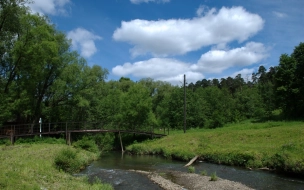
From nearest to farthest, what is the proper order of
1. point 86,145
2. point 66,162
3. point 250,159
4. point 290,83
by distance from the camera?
point 66,162 → point 250,159 → point 86,145 → point 290,83

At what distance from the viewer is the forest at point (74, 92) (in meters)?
29.7

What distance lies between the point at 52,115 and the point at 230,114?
36.9 metres

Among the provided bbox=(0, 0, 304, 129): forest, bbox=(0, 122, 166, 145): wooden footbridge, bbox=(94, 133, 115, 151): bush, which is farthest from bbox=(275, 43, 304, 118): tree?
bbox=(94, 133, 115, 151): bush

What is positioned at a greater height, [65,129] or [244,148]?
[65,129]

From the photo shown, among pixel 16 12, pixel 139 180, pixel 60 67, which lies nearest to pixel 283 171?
pixel 139 180

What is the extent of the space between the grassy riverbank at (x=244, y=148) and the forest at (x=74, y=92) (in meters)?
9.10

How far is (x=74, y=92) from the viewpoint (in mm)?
39062

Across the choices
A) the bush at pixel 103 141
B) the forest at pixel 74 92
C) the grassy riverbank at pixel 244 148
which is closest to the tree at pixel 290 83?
the forest at pixel 74 92

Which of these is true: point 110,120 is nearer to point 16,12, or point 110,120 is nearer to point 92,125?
point 92,125

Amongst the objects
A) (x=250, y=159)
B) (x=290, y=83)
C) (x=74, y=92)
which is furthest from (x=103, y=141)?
(x=290, y=83)

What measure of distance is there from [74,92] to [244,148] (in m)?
25.5

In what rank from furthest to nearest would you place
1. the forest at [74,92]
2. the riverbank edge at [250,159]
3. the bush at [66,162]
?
1. the forest at [74,92]
2. the riverbank edge at [250,159]
3. the bush at [66,162]

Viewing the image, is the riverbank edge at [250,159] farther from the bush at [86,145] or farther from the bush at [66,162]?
the bush at [66,162]

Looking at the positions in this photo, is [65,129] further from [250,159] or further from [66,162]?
[250,159]
